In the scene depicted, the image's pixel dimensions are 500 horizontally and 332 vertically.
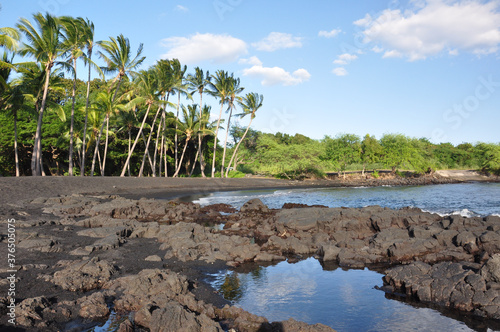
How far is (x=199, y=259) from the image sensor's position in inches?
381

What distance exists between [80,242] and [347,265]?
793 centimetres

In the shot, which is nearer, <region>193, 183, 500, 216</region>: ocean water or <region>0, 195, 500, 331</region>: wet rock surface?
<region>0, 195, 500, 331</region>: wet rock surface

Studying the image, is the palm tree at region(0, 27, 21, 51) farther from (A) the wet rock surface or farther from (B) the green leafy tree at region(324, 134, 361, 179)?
(B) the green leafy tree at region(324, 134, 361, 179)

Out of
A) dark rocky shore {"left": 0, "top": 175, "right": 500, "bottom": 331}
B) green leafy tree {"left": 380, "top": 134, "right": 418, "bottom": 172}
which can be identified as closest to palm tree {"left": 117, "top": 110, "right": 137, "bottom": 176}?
dark rocky shore {"left": 0, "top": 175, "right": 500, "bottom": 331}

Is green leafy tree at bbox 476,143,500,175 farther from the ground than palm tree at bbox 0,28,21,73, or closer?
closer

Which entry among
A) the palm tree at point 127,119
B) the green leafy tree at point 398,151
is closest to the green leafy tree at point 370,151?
the green leafy tree at point 398,151

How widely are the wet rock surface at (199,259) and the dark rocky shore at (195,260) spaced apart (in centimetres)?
3

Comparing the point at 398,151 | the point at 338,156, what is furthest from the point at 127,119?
the point at 398,151

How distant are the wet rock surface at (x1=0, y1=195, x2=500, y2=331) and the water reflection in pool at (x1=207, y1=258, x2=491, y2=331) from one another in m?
0.54

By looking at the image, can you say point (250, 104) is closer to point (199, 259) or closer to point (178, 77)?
point (178, 77)

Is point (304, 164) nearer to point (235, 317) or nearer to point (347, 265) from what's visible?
point (347, 265)

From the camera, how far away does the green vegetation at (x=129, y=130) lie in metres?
28.7

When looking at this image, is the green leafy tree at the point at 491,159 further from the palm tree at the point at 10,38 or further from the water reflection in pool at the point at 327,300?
the palm tree at the point at 10,38

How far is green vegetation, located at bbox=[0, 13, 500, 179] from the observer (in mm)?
28672
